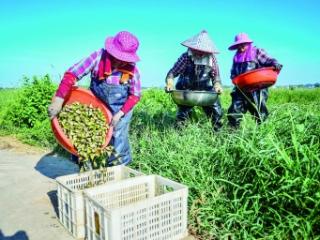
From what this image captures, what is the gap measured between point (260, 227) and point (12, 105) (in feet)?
23.2

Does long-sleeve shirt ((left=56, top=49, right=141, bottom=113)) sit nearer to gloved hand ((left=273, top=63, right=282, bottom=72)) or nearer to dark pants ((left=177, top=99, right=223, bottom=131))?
dark pants ((left=177, top=99, right=223, bottom=131))

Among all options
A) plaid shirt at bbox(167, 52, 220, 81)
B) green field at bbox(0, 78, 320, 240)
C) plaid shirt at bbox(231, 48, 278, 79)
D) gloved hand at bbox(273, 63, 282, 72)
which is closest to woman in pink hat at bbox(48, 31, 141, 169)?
green field at bbox(0, 78, 320, 240)

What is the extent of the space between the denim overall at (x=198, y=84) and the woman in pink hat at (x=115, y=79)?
150 cm

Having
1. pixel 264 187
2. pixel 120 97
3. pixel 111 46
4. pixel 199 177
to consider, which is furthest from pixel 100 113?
pixel 264 187

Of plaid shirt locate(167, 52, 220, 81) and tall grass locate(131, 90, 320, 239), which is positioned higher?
plaid shirt locate(167, 52, 220, 81)

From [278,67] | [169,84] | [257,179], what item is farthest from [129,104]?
[278,67]

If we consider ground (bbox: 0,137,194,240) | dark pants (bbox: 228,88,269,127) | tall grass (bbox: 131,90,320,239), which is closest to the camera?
tall grass (bbox: 131,90,320,239)

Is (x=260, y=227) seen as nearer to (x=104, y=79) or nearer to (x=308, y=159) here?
(x=308, y=159)

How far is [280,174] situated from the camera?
9.74 feet

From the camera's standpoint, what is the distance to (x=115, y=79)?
3.78 metres

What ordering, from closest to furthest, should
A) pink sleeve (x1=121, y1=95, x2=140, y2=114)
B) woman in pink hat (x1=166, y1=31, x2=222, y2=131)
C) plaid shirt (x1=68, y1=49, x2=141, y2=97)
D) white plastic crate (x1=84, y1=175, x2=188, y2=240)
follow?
1. white plastic crate (x1=84, y1=175, x2=188, y2=240)
2. plaid shirt (x1=68, y1=49, x2=141, y2=97)
3. pink sleeve (x1=121, y1=95, x2=140, y2=114)
4. woman in pink hat (x1=166, y1=31, x2=222, y2=131)

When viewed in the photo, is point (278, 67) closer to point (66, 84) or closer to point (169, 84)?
point (169, 84)

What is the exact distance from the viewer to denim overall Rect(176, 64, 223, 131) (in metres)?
5.12

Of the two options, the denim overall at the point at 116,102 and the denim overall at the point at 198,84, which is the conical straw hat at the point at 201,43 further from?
the denim overall at the point at 116,102
